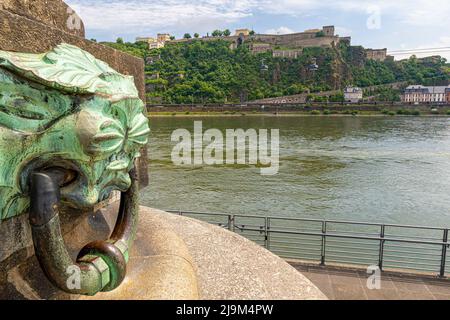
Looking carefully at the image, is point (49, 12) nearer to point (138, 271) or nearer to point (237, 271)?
point (138, 271)

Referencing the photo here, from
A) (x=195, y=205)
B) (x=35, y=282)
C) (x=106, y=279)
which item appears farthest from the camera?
(x=195, y=205)

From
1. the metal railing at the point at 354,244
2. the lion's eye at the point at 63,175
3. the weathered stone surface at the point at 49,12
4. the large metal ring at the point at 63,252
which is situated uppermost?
the weathered stone surface at the point at 49,12

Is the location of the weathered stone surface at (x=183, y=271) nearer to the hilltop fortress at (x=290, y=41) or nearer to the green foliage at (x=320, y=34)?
the hilltop fortress at (x=290, y=41)

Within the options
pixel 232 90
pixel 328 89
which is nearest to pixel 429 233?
pixel 232 90

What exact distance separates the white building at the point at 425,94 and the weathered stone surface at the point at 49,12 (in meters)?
86.5

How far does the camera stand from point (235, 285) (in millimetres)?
2930

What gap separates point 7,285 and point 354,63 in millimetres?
110401

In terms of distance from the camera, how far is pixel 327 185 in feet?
57.9

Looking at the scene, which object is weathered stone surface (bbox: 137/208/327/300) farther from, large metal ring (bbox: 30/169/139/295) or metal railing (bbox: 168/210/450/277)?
metal railing (bbox: 168/210/450/277)

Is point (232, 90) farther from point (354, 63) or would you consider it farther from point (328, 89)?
point (354, 63)

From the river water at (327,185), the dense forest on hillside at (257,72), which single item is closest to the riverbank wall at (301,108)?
the dense forest on hillside at (257,72)

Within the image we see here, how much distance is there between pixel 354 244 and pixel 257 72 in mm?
90787

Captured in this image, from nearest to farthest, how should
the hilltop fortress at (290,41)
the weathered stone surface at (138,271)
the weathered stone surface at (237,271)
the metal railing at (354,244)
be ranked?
the weathered stone surface at (138,271) → the weathered stone surface at (237,271) → the metal railing at (354,244) → the hilltop fortress at (290,41)

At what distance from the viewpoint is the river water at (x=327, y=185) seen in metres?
14.0
